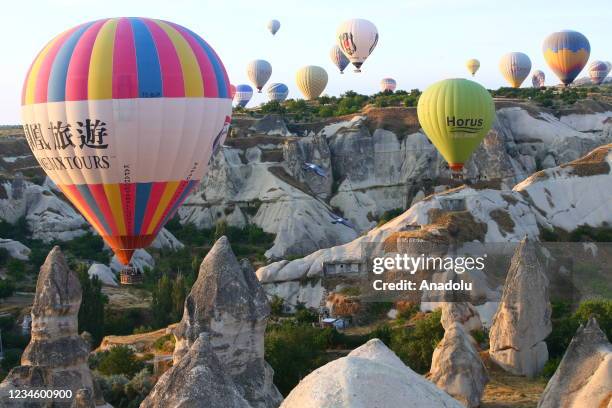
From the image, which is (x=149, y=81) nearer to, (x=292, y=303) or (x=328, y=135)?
(x=292, y=303)

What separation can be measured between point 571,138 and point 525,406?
161 ft

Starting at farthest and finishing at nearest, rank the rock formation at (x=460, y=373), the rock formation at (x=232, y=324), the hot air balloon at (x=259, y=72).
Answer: the hot air balloon at (x=259, y=72) → the rock formation at (x=460, y=373) → the rock formation at (x=232, y=324)

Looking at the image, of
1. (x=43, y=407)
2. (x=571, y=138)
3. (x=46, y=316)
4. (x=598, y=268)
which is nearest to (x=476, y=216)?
(x=598, y=268)

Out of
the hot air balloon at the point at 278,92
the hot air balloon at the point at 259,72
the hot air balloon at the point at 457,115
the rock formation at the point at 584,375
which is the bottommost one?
the rock formation at the point at 584,375

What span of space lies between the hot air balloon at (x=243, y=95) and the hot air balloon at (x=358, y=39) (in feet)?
95.4

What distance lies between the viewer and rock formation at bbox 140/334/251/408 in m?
8.84

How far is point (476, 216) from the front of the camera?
130ft

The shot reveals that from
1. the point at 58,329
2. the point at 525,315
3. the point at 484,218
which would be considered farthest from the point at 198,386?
the point at 484,218

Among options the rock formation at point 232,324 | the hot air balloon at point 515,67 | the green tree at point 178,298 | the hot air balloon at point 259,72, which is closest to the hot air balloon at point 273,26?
the hot air balloon at point 259,72

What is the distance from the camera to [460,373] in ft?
72.6

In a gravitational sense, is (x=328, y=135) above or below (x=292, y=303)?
above

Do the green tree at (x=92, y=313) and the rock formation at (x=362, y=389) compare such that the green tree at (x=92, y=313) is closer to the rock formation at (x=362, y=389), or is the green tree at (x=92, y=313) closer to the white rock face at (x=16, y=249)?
the white rock face at (x=16, y=249)

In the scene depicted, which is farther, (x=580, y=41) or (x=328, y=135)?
(x=580, y=41)

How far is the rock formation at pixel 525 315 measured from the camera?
84.4ft
